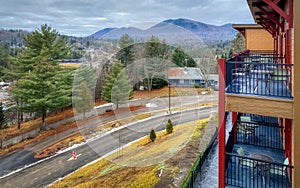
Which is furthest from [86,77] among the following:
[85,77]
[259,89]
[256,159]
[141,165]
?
[256,159]

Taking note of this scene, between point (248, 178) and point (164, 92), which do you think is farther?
point (164, 92)

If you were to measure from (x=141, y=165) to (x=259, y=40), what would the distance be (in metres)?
9.26

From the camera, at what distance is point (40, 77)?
14625 millimetres

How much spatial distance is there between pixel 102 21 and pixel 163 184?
21278 mm

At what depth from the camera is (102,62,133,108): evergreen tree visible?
14344 mm

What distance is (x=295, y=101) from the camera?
311cm

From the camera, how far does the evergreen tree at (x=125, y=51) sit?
1333 centimetres

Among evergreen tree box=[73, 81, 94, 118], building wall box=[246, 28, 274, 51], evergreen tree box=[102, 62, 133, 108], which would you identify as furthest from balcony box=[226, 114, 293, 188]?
evergreen tree box=[73, 81, 94, 118]

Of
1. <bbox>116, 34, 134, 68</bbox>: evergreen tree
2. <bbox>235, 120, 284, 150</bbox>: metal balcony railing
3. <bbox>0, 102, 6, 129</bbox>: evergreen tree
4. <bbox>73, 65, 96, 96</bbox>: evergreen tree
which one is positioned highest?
<bbox>116, 34, 134, 68</bbox>: evergreen tree

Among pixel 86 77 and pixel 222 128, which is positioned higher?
pixel 86 77

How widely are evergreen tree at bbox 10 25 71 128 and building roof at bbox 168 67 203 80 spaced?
656 centimetres

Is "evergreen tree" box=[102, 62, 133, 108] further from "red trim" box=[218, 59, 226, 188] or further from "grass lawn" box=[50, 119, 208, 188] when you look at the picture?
"red trim" box=[218, 59, 226, 188]

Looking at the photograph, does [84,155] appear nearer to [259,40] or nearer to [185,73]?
[185,73]

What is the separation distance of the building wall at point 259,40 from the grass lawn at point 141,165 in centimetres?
551
